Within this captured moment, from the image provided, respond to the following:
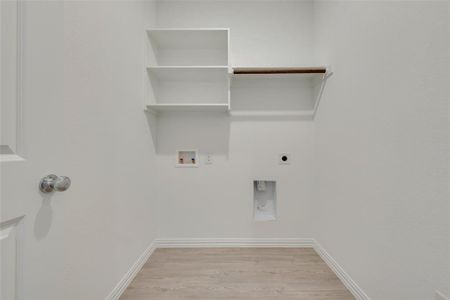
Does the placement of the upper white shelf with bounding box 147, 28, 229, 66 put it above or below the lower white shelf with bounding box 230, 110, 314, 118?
above

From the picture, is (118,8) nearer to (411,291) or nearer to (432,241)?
(432,241)

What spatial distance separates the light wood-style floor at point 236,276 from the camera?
1.53m

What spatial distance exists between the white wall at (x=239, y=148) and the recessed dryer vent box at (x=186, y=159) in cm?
6

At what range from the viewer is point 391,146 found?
1.13 meters

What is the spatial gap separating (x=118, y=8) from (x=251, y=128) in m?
1.46

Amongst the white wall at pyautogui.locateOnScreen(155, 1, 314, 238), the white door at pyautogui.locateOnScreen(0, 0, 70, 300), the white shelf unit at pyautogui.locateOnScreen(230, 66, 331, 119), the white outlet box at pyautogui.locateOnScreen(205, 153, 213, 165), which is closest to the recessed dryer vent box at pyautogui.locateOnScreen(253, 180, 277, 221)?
the white wall at pyautogui.locateOnScreen(155, 1, 314, 238)

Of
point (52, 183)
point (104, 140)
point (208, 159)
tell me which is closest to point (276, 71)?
point (208, 159)

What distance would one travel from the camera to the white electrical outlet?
225 centimetres

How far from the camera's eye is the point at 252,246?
2227 mm

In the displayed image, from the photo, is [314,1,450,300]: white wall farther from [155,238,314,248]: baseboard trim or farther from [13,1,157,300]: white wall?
[13,1,157,300]: white wall

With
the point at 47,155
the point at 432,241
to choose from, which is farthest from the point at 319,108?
the point at 47,155

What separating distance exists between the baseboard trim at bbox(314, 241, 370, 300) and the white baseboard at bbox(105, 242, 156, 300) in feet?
5.23

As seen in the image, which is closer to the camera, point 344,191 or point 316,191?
point 344,191

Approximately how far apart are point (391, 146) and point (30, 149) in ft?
4.92
